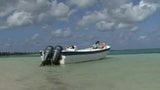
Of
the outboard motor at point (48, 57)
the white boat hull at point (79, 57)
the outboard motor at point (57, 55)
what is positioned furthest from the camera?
the white boat hull at point (79, 57)

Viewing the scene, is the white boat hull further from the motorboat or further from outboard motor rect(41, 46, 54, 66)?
outboard motor rect(41, 46, 54, 66)

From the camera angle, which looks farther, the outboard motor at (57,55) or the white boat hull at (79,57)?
the white boat hull at (79,57)

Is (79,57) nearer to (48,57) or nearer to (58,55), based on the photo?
(58,55)

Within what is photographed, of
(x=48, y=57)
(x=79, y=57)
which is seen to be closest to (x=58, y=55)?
(x=48, y=57)

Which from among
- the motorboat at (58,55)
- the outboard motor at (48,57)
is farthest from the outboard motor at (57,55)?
the outboard motor at (48,57)

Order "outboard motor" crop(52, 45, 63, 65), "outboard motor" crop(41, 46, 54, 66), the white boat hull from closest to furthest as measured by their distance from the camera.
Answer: "outboard motor" crop(52, 45, 63, 65)
"outboard motor" crop(41, 46, 54, 66)
the white boat hull

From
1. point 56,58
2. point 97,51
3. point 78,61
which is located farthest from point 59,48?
point 97,51

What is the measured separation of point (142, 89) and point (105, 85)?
2.31m

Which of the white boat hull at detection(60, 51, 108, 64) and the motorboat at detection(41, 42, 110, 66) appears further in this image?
the white boat hull at detection(60, 51, 108, 64)

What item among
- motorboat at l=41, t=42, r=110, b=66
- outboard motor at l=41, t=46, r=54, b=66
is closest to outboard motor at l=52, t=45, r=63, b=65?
motorboat at l=41, t=42, r=110, b=66

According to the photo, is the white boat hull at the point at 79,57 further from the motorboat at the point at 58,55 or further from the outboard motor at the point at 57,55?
the outboard motor at the point at 57,55

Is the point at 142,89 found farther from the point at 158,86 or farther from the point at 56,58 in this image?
the point at 56,58

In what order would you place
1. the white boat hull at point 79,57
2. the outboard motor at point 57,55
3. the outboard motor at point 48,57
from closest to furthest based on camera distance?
1. the outboard motor at point 57,55
2. the outboard motor at point 48,57
3. the white boat hull at point 79,57

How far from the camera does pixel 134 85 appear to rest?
18.9 metres
